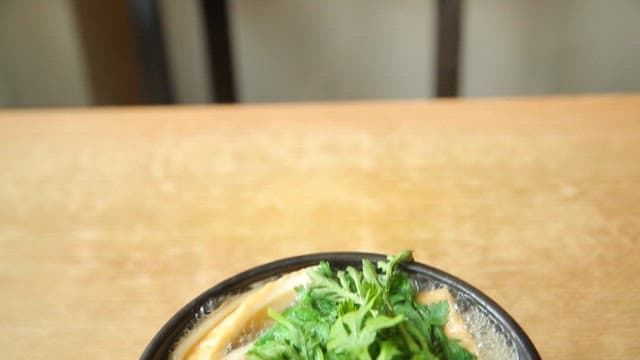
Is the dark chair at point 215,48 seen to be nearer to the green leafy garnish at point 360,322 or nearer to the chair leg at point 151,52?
the chair leg at point 151,52

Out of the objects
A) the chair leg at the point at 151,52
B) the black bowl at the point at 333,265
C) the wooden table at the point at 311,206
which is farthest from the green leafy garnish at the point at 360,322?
the chair leg at the point at 151,52

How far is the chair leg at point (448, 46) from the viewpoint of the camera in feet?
5.21

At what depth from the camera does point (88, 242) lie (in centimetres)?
70

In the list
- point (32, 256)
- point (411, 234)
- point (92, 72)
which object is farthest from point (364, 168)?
point (92, 72)

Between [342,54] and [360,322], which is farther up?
[360,322]

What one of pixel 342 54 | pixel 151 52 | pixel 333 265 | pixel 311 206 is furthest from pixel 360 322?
pixel 342 54

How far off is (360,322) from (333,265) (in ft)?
0.25

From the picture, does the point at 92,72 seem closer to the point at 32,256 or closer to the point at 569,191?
the point at 32,256

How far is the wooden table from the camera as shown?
2.01 ft

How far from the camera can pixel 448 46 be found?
1642mm

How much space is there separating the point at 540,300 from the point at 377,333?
0.31 meters

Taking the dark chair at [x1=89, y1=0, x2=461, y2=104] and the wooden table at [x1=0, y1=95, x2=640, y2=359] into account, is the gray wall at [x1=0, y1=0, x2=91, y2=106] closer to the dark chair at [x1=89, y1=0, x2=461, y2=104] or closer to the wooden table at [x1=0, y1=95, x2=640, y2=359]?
the dark chair at [x1=89, y1=0, x2=461, y2=104]

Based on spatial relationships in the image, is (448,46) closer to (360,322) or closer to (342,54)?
(342,54)

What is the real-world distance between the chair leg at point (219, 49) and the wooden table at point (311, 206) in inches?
32.1
